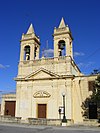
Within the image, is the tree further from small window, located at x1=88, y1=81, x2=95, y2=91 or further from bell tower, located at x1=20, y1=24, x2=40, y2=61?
bell tower, located at x1=20, y1=24, x2=40, y2=61

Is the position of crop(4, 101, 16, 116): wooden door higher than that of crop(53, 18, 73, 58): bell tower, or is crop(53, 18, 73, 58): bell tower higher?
crop(53, 18, 73, 58): bell tower

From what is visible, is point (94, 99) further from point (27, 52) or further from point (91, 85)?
point (27, 52)

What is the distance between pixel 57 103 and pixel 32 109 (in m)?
3.81

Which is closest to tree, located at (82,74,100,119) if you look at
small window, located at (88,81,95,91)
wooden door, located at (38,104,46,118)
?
small window, located at (88,81,95,91)

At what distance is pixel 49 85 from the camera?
88.8ft

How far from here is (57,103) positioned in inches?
1020

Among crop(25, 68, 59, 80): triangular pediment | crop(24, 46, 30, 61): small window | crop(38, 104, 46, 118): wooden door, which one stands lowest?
crop(38, 104, 46, 118): wooden door

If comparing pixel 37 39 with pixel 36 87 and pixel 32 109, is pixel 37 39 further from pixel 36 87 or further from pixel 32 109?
pixel 32 109

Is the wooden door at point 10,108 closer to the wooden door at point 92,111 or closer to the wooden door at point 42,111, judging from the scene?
the wooden door at point 42,111

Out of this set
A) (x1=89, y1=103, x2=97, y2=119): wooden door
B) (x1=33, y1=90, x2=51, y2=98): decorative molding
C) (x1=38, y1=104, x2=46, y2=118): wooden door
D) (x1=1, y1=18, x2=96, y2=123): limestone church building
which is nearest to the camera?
(x1=89, y1=103, x2=97, y2=119): wooden door

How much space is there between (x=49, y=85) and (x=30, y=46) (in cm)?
714

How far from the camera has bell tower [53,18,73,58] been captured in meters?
27.8

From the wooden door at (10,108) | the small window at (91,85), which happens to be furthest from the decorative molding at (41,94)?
the small window at (91,85)

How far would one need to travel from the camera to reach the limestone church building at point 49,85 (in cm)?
2553
